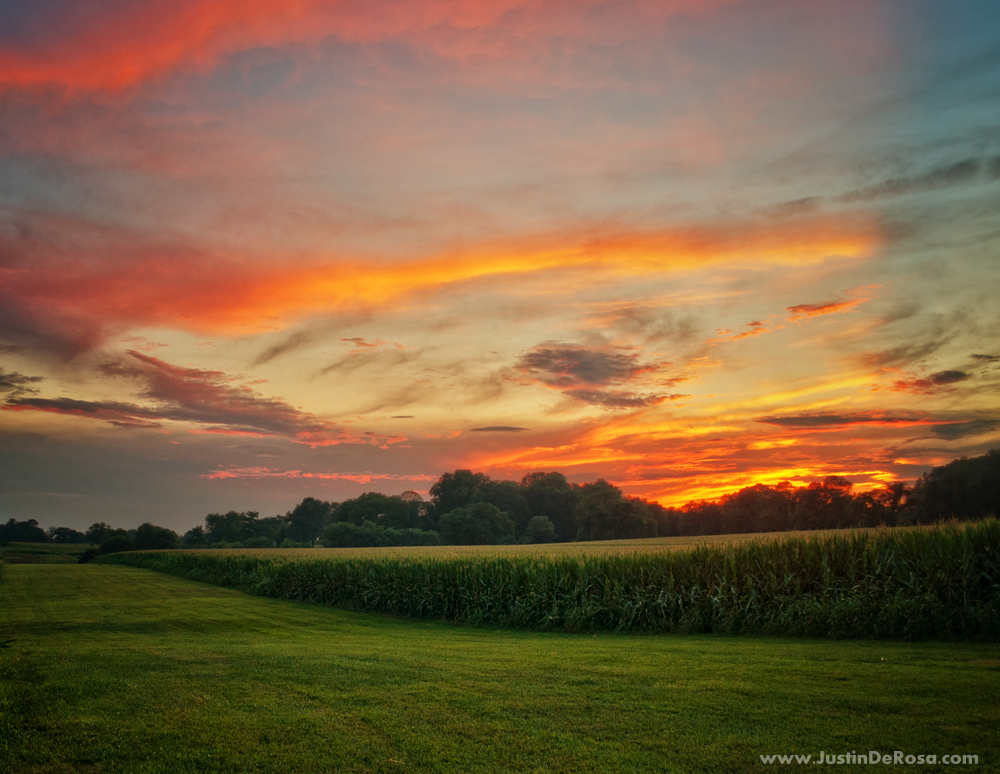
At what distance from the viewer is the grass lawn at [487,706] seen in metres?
6.27

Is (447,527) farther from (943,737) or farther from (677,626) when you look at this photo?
(943,737)

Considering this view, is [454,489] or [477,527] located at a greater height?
[454,489]

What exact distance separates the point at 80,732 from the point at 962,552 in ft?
53.4

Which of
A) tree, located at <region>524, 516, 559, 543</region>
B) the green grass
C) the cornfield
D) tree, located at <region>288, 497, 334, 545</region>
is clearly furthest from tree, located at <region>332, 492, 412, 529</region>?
the cornfield

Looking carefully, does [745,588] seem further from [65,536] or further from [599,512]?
[65,536]

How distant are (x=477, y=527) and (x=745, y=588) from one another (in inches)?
2869

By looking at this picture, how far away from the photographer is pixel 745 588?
16.5 metres

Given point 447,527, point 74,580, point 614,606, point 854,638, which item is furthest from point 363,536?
point 854,638

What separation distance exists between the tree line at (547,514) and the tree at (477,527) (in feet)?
0.47

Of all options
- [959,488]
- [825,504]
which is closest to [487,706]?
[959,488]

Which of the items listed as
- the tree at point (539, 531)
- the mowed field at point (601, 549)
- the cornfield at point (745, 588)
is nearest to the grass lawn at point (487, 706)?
the cornfield at point (745, 588)

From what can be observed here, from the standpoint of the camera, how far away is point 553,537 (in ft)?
308

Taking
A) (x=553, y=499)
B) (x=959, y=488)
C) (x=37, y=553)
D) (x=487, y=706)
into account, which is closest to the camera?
(x=487, y=706)

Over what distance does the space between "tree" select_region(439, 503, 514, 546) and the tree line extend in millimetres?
142
